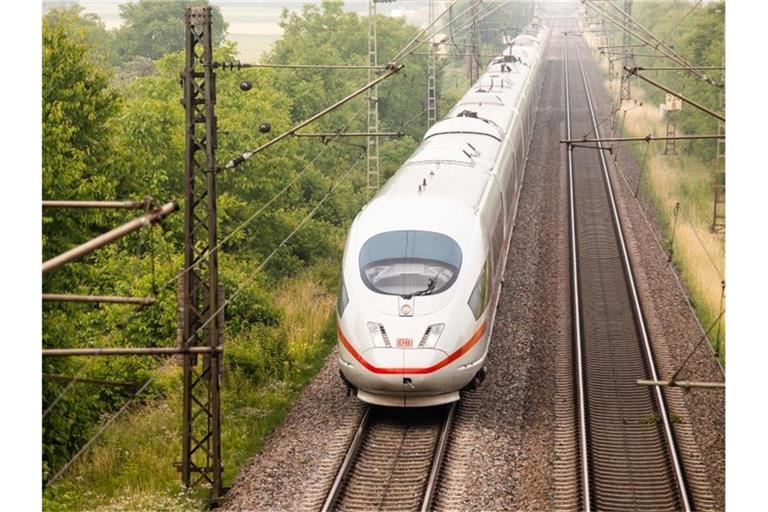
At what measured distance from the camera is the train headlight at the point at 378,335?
54.3ft

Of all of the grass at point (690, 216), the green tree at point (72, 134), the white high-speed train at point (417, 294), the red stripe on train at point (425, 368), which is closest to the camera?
the red stripe on train at point (425, 368)

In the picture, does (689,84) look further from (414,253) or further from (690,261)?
(414,253)

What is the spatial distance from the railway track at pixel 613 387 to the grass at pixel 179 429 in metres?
4.98

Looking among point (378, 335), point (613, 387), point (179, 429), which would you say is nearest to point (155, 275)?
point (179, 429)

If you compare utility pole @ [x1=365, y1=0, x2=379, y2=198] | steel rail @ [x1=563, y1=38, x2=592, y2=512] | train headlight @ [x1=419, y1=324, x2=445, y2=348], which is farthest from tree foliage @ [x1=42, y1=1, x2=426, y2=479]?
steel rail @ [x1=563, y1=38, x2=592, y2=512]

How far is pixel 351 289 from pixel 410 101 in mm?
37312

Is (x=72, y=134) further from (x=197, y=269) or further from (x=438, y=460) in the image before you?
(x=438, y=460)

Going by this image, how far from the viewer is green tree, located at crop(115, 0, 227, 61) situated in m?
65.9

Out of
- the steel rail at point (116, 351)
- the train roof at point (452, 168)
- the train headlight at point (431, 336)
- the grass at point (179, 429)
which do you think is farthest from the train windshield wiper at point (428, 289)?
the steel rail at point (116, 351)

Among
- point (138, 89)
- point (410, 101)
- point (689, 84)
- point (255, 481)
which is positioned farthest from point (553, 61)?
point (255, 481)

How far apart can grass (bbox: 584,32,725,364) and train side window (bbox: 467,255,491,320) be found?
5.53 meters

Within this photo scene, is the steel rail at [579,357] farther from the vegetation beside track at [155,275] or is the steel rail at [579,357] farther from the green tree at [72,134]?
the green tree at [72,134]

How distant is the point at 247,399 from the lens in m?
19.3

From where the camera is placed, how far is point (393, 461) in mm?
16188
